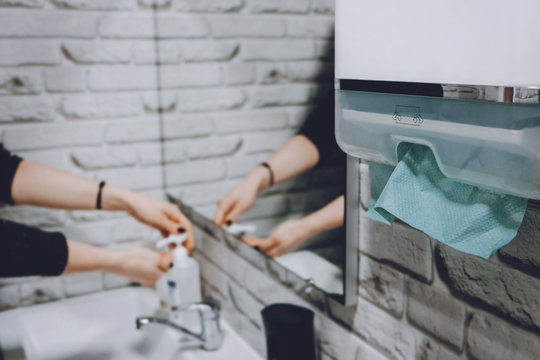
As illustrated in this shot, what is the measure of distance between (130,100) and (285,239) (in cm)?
70

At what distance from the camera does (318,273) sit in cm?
87

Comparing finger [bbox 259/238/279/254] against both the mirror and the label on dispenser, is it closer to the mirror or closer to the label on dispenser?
the mirror

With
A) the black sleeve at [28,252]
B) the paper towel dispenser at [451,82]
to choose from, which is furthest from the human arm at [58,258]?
the paper towel dispenser at [451,82]

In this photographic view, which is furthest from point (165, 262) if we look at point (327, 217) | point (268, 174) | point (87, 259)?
point (327, 217)

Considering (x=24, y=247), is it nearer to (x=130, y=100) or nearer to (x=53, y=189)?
(x=53, y=189)

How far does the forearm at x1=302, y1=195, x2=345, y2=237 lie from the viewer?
30.2 inches

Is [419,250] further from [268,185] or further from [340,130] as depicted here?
[268,185]

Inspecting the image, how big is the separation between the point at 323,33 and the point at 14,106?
876mm

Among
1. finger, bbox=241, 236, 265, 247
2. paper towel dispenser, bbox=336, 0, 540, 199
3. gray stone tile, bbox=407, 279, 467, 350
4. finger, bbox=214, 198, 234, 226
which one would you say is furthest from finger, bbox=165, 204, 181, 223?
paper towel dispenser, bbox=336, 0, 540, 199

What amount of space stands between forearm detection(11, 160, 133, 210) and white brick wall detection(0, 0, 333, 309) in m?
0.10

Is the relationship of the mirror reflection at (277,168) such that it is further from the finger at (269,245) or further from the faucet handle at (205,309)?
the faucet handle at (205,309)

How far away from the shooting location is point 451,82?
0.39 meters

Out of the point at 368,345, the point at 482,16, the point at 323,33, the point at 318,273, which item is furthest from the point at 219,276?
the point at 482,16

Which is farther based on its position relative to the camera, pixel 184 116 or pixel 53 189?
pixel 184 116
